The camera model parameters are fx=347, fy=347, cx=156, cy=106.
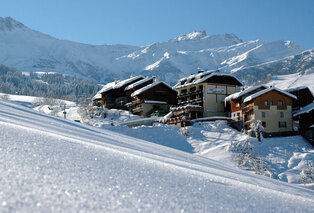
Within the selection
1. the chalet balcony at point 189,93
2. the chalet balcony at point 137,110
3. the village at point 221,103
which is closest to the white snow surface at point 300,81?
A: the village at point 221,103

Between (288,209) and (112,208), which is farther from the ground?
(112,208)

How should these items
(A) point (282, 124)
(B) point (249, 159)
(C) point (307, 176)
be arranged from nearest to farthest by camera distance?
(C) point (307, 176), (B) point (249, 159), (A) point (282, 124)

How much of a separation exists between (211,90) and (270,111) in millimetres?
10080

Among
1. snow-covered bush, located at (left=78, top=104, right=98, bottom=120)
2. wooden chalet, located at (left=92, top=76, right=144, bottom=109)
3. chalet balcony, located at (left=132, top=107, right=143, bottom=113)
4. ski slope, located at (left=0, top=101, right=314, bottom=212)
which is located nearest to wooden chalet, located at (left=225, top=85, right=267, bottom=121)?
chalet balcony, located at (left=132, top=107, right=143, bottom=113)

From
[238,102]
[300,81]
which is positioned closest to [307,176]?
[238,102]

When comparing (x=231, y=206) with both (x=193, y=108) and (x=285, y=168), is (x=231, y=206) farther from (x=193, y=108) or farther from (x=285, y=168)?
(x=193, y=108)

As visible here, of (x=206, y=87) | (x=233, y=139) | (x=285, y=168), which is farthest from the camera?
(x=206, y=87)

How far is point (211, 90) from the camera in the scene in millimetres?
45469

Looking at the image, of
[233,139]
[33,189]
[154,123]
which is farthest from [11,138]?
[154,123]

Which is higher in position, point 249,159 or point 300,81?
point 300,81

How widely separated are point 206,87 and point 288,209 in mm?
41862

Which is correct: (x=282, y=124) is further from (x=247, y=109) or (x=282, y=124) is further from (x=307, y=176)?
(x=307, y=176)

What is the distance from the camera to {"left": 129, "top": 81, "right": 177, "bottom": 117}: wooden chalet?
50.9 m

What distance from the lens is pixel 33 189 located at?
2709 mm
